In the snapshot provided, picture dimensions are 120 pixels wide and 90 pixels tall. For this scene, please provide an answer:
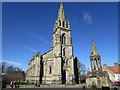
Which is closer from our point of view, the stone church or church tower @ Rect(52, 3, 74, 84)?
the stone church

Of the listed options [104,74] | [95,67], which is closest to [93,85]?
[104,74]

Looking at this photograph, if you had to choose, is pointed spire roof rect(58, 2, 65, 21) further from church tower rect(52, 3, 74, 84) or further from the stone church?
the stone church

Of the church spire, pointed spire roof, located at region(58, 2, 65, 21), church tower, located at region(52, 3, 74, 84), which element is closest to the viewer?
church tower, located at region(52, 3, 74, 84)

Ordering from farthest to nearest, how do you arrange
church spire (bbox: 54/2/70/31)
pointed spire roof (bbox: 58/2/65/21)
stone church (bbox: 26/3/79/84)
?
pointed spire roof (bbox: 58/2/65/21) → church spire (bbox: 54/2/70/31) → stone church (bbox: 26/3/79/84)

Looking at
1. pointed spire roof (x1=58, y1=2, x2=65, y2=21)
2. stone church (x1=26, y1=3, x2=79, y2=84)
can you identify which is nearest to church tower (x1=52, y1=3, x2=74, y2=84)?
stone church (x1=26, y1=3, x2=79, y2=84)

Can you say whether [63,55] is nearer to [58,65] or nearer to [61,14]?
[58,65]

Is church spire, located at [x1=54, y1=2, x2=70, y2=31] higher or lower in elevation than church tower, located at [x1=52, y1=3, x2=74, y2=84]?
higher

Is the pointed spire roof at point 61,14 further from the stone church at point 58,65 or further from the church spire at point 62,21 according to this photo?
the stone church at point 58,65

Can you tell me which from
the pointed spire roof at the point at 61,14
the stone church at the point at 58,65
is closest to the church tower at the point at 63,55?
the stone church at the point at 58,65

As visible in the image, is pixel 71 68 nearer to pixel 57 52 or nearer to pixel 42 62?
pixel 57 52

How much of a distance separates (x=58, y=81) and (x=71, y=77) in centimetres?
499

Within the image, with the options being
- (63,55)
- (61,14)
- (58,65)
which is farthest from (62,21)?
(58,65)

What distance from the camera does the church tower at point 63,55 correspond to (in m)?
34.1

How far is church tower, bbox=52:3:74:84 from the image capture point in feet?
112
